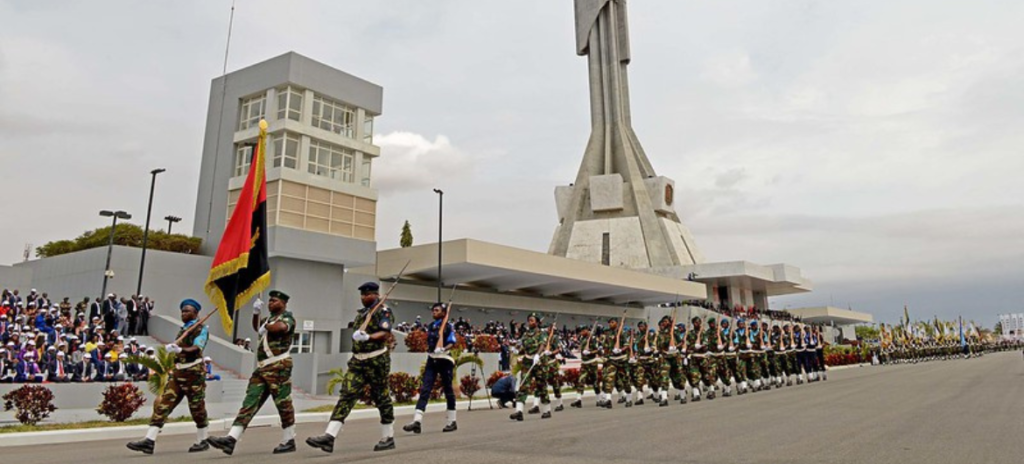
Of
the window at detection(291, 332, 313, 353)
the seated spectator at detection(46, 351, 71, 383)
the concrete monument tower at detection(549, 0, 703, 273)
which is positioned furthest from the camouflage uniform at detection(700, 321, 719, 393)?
the concrete monument tower at detection(549, 0, 703, 273)

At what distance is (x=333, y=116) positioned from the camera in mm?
30000

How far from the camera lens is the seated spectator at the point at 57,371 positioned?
49.4 ft

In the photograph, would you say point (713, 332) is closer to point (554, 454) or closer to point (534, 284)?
point (554, 454)

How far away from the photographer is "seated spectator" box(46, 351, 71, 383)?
1505 cm

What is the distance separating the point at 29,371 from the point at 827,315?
91.3 metres

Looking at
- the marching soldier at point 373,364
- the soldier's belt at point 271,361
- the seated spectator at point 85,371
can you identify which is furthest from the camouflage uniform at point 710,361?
the seated spectator at point 85,371

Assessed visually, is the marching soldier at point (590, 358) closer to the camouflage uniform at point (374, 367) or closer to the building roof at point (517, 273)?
the camouflage uniform at point (374, 367)

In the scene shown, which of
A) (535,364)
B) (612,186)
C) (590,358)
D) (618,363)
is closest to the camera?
(535,364)

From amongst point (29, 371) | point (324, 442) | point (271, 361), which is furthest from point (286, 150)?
point (324, 442)

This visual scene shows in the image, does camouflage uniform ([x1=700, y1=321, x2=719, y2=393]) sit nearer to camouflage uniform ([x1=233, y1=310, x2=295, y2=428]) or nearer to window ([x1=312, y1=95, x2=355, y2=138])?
camouflage uniform ([x1=233, y1=310, x2=295, y2=428])

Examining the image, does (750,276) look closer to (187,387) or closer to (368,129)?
(368,129)

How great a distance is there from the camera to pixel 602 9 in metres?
73.0

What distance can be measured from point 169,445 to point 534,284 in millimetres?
32701

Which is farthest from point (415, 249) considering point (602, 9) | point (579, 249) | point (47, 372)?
point (602, 9)
